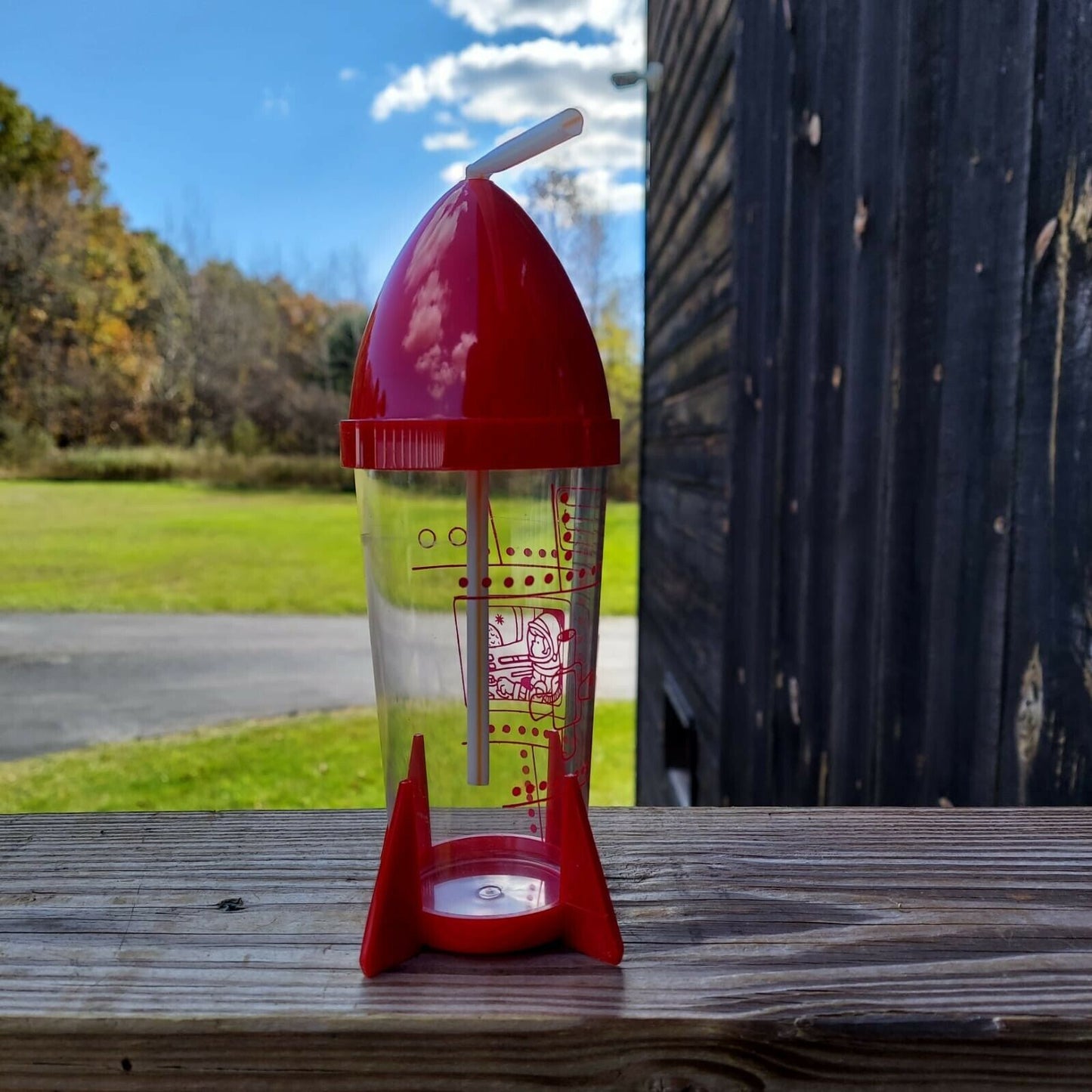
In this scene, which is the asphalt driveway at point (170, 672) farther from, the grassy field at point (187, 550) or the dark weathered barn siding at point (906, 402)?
the dark weathered barn siding at point (906, 402)

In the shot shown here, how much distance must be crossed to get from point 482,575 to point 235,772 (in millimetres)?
5982

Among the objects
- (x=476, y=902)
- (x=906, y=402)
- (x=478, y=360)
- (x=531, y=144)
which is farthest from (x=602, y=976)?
(x=906, y=402)

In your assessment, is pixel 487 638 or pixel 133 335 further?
pixel 133 335

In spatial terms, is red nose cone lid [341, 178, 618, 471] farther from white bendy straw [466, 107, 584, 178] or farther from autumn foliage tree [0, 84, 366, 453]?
autumn foliage tree [0, 84, 366, 453]

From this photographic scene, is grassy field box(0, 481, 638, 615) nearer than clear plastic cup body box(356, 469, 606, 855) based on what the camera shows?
No

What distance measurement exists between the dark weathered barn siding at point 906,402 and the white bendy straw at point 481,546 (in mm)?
544

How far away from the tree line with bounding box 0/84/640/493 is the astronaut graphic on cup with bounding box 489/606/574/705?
1390 cm

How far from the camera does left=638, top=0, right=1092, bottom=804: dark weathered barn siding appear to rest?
34.7 inches

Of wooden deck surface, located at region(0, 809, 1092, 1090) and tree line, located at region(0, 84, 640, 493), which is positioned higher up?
tree line, located at region(0, 84, 640, 493)

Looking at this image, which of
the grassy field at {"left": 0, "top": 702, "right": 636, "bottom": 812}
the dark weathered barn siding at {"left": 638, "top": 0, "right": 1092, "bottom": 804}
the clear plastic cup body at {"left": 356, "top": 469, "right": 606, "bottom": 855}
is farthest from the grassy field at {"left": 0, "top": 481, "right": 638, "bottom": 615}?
the clear plastic cup body at {"left": 356, "top": 469, "right": 606, "bottom": 855}

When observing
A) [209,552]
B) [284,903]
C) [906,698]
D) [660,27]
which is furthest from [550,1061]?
[209,552]

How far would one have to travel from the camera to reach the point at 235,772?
6043 millimetres

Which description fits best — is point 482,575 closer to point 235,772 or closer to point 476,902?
point 476,902

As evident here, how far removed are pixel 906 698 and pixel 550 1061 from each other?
910 millimetres
